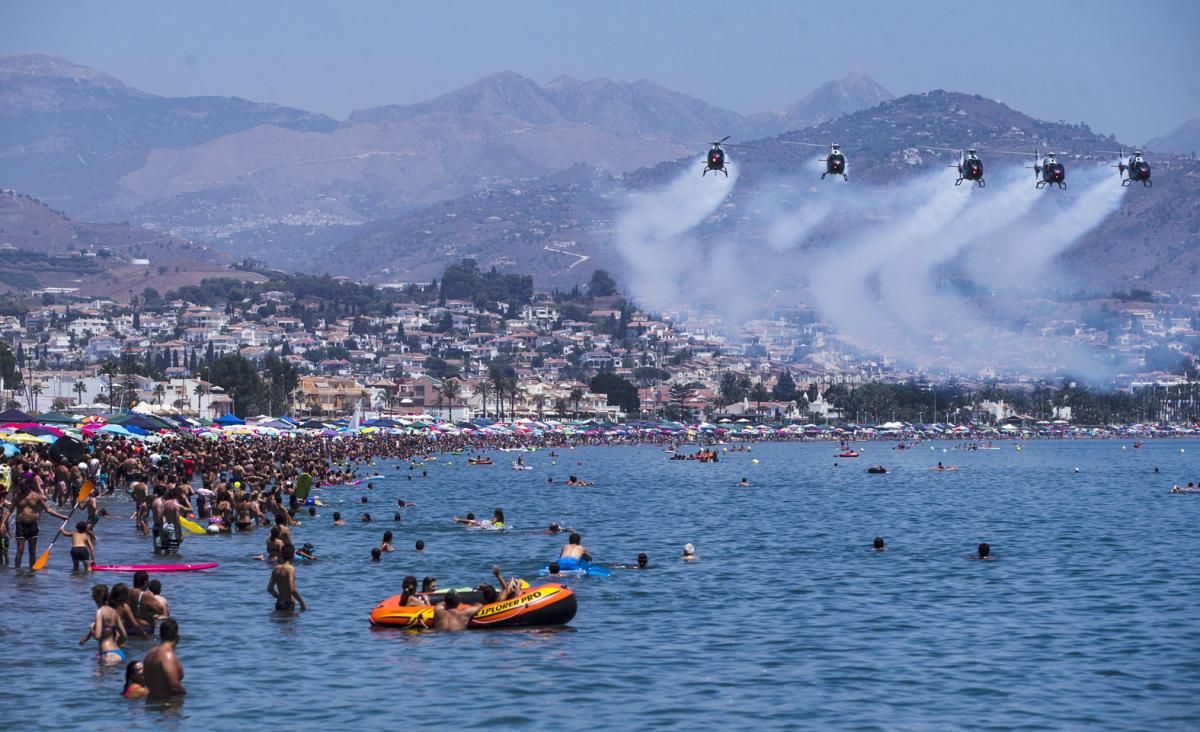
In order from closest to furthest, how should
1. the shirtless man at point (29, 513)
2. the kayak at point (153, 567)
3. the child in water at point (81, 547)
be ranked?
1. the shirtless man at point (29, 513)
2. the child in water at point (81, 547)
3. the kayak at point (153, 567)

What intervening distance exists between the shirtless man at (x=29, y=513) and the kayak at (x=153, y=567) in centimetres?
152

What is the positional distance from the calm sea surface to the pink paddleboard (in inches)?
12.3

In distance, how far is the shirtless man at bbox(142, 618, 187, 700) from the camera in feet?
76.3

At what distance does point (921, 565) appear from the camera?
45500mm

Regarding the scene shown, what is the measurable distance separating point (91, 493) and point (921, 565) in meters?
22.2

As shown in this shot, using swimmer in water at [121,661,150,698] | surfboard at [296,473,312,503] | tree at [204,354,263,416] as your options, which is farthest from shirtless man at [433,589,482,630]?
tree at [204,354,263,416]

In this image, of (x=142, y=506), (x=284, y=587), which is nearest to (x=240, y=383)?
(x=142, y=506)

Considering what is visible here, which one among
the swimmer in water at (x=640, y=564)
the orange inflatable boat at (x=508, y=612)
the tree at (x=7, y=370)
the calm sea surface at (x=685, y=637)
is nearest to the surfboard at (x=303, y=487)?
the calm sea surface at (x=685, y=637)

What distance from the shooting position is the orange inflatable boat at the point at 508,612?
102 feet

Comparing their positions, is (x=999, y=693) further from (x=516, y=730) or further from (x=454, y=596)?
(x=454, y=596)

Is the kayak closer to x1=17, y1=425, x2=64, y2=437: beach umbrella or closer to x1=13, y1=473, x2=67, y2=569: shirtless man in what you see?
x1=13, y1=473, x2=67, y2=569: shirtless man

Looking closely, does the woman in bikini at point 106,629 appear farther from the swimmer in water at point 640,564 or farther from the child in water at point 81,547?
the swimmer in water at point 640,564

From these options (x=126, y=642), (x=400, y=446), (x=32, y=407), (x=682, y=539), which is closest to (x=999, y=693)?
(x=126, y=642)

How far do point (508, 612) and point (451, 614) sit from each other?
3.51 feet
